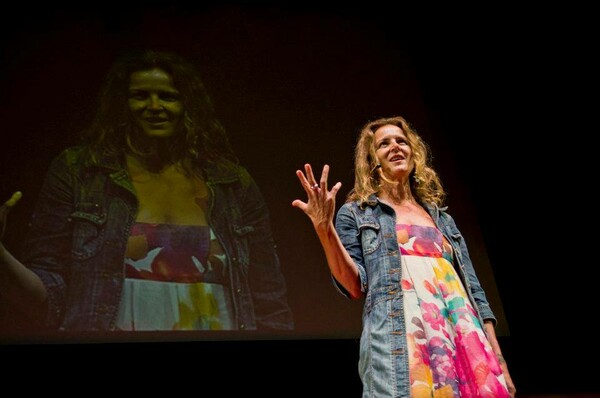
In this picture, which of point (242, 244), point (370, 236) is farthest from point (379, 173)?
point (242, 244)

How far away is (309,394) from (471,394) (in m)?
2.01

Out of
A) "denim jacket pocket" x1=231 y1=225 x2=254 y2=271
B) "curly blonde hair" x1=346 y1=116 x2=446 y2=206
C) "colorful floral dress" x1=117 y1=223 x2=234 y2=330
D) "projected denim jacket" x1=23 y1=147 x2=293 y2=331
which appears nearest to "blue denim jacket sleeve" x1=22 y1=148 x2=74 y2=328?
"projected denim jacket" x1=23 y1=147 x2=293 y2=331

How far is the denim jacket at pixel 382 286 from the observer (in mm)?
1138

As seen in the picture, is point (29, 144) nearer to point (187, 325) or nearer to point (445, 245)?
point (187, 325)

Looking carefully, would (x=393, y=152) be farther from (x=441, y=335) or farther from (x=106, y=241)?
(x=106, y=241)

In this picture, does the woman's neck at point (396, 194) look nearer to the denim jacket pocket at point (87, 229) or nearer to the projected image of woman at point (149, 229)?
the projected image of woman at point (149, 229)

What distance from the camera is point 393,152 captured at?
5.00 feet

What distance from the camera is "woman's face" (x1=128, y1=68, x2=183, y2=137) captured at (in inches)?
112

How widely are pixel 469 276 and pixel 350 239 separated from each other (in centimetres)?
33

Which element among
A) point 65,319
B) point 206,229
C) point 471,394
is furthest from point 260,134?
point 471,394

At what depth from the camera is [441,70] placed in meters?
3.62

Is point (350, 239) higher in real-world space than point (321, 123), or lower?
lower

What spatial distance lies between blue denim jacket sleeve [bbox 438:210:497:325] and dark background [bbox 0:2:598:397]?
1334mm

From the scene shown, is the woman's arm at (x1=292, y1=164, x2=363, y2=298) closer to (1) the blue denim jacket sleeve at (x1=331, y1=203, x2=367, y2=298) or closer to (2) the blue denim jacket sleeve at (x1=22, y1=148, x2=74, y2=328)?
(1) the blue denim jacket sleeve at (x1=331, y1=203, x2=367, y2=298)
